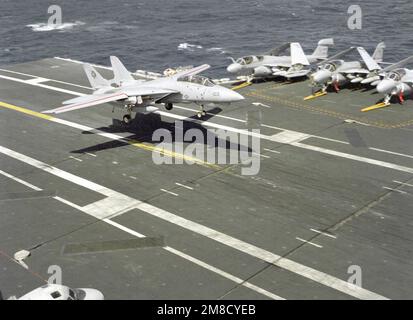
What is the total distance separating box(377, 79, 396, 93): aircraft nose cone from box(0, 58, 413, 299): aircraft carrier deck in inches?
76.9

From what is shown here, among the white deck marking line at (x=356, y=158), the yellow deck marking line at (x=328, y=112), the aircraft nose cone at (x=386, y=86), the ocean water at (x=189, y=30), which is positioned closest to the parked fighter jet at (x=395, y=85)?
the aircraft nose cone at (x=386, y=86)

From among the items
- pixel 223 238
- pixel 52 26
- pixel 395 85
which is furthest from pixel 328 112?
pixel 52 26

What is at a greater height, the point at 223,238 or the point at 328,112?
the point at 328,112

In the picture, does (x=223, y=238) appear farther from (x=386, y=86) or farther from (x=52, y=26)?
(x=52, y=26)

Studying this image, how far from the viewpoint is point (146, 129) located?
143ft

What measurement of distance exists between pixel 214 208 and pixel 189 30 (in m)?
87.2

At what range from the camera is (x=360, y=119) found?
44.9 metres

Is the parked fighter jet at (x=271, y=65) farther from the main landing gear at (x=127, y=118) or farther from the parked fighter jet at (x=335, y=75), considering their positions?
the main landing gear at (x=127, y=118)

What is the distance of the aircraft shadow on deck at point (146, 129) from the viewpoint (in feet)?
129

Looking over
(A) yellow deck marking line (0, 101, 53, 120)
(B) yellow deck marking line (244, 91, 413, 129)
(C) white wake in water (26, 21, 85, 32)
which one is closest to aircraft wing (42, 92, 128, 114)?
(A) yellow deck marking line (0, 101, 53, 120)

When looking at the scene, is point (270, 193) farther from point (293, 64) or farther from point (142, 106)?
point (293, 64)

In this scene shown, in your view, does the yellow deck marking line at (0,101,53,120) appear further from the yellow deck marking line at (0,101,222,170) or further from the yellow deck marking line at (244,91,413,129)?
the yellow deck marking line at (244,91,413,129)

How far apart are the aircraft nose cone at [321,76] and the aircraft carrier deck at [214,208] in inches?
219

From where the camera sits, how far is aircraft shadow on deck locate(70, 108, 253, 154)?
39.4 metres
